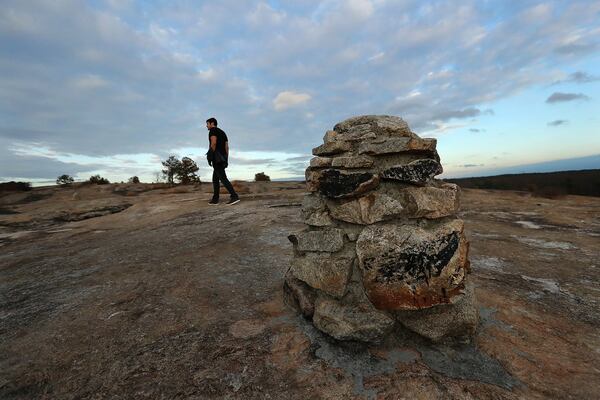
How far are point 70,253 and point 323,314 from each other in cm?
550

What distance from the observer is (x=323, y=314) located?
3.04 meters

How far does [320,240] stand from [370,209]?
63cm

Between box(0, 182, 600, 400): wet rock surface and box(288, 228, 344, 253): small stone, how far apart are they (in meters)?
0.34

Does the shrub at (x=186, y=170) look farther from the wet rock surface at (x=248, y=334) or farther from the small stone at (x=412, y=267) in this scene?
the small stone at (x=412, y=267)

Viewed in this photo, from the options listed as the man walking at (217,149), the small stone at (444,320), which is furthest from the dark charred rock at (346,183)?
Answer: the man walking at (217,149)

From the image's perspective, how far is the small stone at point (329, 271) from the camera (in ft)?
10.0

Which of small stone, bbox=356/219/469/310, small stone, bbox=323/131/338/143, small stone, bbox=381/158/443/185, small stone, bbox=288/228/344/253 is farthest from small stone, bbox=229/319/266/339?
small stone, bbox=323/131/338/143

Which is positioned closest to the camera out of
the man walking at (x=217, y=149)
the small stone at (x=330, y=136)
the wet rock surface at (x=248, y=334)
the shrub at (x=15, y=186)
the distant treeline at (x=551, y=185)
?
the wet rock surface at (x=248, y=334)

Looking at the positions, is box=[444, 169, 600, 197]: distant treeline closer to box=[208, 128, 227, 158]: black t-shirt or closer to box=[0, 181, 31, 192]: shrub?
box=[208, 128, 227, 158]: black t-shirt

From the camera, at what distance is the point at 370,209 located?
120 inches

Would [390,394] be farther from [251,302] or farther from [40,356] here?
[40,356]

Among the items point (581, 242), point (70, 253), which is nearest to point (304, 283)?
point (70, 253)

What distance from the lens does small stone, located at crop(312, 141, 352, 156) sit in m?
3.33

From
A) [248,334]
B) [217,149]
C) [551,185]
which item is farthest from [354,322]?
[551,185]
